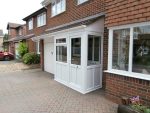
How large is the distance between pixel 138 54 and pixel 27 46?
16775 mm

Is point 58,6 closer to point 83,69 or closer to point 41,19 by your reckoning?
point 41,19

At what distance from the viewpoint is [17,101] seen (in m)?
6.27

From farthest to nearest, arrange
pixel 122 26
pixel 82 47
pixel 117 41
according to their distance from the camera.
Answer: pixel 82 47
pixel 117 41
pixel 122 26

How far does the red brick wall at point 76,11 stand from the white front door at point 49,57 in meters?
1.68

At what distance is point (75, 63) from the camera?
790 cm

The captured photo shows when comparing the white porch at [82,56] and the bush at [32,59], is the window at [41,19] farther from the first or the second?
the white porch at [82,56]

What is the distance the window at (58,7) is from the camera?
11.1 metres

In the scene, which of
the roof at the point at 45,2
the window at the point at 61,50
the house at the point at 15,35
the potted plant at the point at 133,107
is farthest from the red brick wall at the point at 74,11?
the house at the point at 15,35

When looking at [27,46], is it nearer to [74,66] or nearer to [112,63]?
[74,66]

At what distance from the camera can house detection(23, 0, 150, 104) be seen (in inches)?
201

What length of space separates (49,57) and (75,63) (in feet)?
18.0

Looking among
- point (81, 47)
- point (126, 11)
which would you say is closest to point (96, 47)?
point (81, 47)

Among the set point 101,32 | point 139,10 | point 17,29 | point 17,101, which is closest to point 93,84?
point 101,32

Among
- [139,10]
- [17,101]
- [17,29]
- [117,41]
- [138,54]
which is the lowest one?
[17,101]
